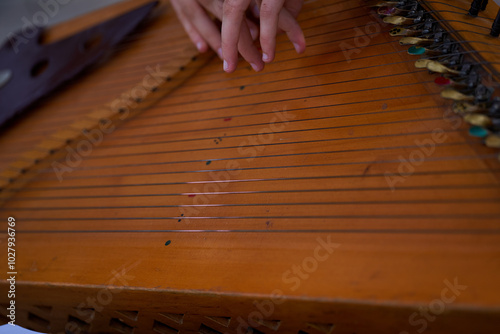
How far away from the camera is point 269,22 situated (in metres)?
1.22

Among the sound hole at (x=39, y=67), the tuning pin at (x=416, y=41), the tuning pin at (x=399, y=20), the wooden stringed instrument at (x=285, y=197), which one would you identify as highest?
the tuning pin at (x=399, y=20)

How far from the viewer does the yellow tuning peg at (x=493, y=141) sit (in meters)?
0.84

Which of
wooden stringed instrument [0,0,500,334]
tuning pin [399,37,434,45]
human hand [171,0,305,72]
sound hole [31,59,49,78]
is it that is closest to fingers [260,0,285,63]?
human hand [171,0,305,72]

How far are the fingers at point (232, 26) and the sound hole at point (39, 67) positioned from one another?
1019 mm

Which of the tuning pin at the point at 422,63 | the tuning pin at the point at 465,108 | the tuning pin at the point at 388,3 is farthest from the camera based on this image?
the tuning pin at the point at 388,3

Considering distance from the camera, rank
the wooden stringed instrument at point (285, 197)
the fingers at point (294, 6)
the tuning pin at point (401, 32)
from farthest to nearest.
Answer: the fingers at point (294, 6), the tuning pin at point (401, 32), the wooden stringed instrument at point (285, 197)

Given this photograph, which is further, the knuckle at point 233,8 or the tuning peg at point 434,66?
the knuckle at point 233,8

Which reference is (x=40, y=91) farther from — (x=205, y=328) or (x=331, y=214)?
(x=331, y=214)

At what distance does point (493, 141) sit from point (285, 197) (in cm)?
43

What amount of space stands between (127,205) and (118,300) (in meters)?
0.27

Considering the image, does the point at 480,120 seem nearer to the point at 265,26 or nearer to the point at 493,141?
the point at 493,141

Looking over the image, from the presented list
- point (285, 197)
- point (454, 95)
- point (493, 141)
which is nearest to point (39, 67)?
point (285, 197)

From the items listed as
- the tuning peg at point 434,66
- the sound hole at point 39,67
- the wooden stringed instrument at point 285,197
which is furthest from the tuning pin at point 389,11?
the sound hole at point 39,67

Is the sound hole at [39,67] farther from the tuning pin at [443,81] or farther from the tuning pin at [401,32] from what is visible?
the tuning pin at [443,81]
